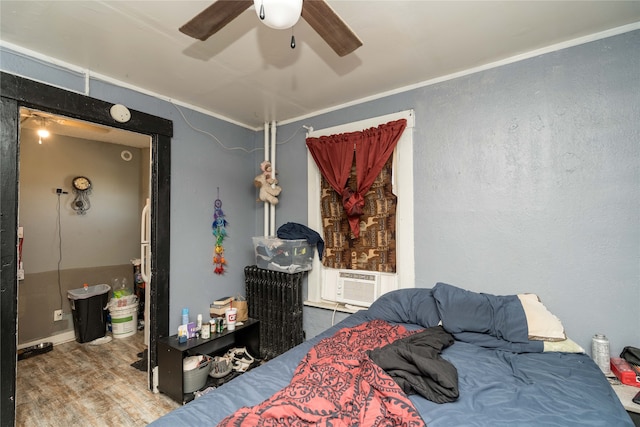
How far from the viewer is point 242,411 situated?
107 cm

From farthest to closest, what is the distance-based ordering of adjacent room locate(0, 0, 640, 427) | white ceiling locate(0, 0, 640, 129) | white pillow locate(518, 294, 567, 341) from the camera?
white pillow locate(518, 294, 567, 341), white ceiling locate(0, 0, 640, 129), adjacent room locate(0, 0, 640, 427)

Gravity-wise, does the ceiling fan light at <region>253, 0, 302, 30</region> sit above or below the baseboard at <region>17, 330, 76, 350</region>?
above

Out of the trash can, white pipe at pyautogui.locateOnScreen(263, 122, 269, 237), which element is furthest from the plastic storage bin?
the trash can

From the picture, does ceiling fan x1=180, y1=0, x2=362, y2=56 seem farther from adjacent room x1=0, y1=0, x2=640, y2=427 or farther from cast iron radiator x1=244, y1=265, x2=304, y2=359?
cast iron radiator x1=244, y1=265, x2=304, y2=359

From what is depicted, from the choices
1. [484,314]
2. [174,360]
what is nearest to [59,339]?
[174,360]

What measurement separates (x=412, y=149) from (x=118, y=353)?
12.3ft

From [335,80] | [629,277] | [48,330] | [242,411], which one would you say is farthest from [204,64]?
[48,330]

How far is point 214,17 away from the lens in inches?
50.4

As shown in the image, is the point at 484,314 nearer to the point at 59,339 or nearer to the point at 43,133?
the point at 59,339

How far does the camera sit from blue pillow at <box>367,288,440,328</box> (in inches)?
80.7

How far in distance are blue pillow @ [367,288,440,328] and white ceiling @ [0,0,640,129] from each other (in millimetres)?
1745

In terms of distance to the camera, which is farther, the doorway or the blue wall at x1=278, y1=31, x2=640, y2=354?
the doorway

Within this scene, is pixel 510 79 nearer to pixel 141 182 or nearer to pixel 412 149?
pixel 412 149

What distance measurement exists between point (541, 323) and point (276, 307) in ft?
7.11
